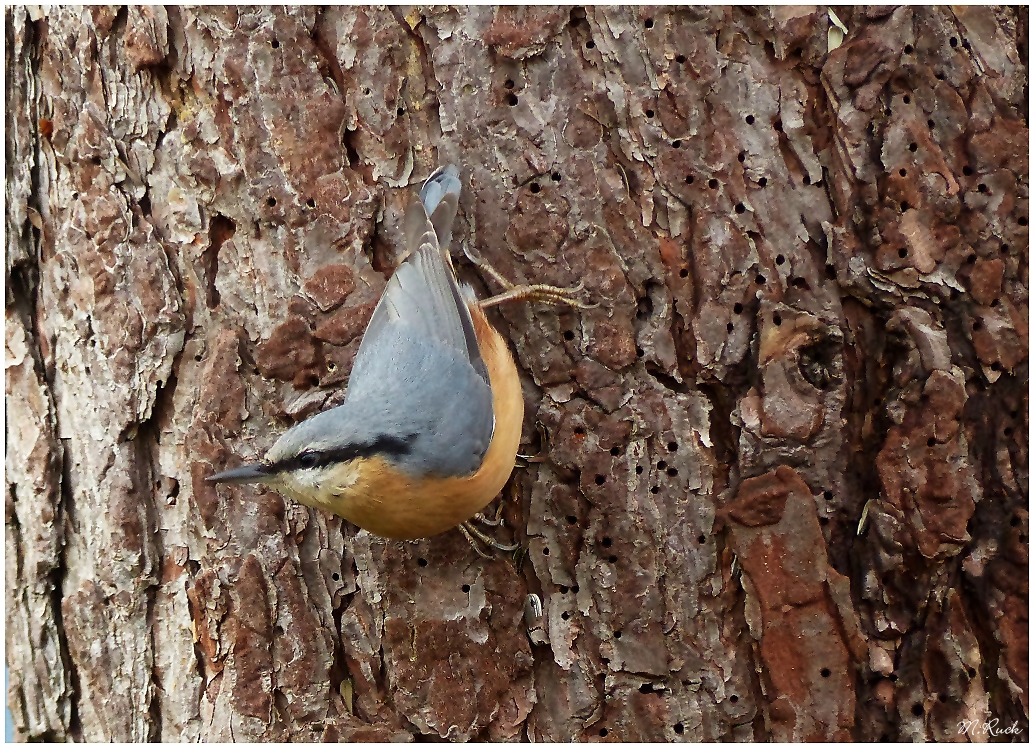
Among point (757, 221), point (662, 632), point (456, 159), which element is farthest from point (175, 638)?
point (757, 221)

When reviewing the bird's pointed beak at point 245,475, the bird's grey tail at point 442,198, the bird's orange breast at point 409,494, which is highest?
the bird's grey tail at point 442,198

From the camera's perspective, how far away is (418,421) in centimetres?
206

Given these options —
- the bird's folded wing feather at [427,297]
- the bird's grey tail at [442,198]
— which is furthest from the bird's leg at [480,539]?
the bird's grey tail at [442,198]

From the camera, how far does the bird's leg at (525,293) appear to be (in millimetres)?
2182

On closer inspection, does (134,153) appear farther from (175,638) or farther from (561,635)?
(561,635)

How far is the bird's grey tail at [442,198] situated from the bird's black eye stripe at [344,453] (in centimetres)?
60

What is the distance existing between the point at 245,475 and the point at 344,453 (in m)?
0.25

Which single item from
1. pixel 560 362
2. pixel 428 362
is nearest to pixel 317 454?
pixel 428 362

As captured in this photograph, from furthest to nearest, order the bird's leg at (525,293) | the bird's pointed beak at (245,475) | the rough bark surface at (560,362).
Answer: the bird's leg at (525,293)
the rough bark surface at (560,362)
the bird's pointed beak at (245,475)

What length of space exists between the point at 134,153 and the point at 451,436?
1280mm

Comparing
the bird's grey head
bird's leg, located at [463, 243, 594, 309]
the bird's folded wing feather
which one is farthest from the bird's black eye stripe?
bird's leg, located at [463, 243, 594, 309]

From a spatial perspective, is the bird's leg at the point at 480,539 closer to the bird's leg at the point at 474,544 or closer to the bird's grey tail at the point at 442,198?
the bird's leg at the point at 474,544

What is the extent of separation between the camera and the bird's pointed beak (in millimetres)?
1935

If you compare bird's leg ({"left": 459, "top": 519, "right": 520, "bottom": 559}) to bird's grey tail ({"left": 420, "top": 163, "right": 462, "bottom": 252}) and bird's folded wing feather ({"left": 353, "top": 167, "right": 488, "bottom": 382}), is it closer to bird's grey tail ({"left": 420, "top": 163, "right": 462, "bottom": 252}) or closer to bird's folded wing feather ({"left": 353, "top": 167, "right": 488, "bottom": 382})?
bird's folded wing feather ({"left": 353, "top": 167, "right": 488, "bottom": 382})
